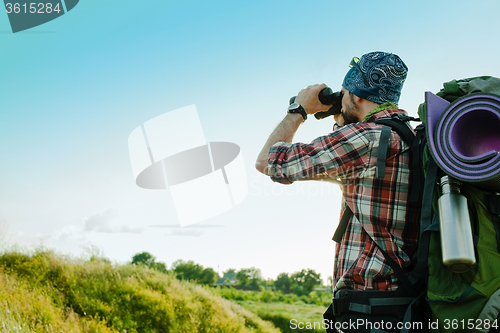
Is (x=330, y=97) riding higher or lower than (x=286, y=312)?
higher

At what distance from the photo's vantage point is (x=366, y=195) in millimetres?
2002

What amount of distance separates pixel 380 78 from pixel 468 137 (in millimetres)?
753

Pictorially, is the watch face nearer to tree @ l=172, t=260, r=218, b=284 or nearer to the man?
the man

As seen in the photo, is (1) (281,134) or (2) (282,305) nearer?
(1) (281,134)

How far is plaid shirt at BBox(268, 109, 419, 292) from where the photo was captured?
1.91 m

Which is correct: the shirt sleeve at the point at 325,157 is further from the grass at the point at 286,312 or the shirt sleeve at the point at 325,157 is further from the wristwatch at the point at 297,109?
the grass at the point at 286,312

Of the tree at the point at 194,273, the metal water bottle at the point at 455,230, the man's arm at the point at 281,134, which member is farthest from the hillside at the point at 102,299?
the metal water bottle at the point at 455,230

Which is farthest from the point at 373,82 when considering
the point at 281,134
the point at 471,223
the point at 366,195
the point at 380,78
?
the point at 471,223

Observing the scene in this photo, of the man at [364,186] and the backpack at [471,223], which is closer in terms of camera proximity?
the backpack at [471,223]

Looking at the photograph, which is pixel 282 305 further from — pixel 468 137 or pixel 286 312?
pixel 468 137

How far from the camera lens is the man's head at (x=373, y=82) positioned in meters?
2.34

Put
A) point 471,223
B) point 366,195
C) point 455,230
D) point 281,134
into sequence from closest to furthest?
point 455,230 < point 471,223 < point 366,195 < point 281,134

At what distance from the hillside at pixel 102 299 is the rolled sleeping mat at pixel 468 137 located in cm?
536

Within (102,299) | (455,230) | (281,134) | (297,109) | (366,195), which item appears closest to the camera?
(455,230)
